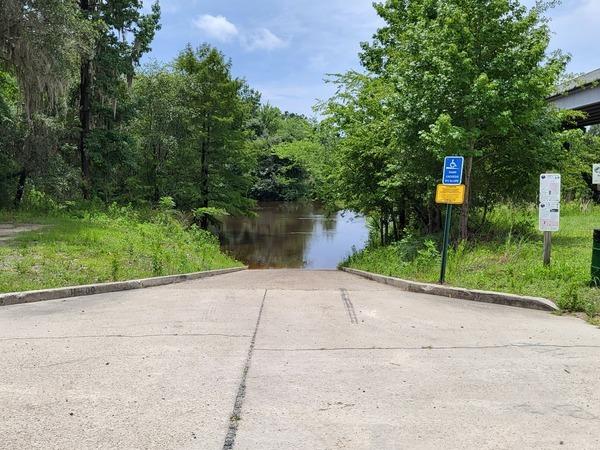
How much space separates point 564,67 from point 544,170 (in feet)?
9.29

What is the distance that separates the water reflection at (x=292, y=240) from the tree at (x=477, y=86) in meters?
10.6

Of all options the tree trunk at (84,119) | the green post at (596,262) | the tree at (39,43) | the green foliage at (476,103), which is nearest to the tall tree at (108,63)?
the tree trunk at (84,119)

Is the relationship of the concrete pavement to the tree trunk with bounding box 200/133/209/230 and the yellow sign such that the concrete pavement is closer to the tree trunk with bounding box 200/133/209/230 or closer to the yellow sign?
the yellow sign

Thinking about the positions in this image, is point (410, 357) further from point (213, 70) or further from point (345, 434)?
point (213, 70)

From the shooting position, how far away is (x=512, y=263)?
8.85 m

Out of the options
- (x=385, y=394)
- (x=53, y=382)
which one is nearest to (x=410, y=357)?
(x=385, y=394)

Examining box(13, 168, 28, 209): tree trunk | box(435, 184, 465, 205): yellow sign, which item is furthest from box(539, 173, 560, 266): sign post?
box(13, 168, 28, 209): tree trunk

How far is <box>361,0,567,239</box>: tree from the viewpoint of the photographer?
31.6ft

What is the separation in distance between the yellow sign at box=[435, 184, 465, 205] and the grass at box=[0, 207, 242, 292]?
585cm

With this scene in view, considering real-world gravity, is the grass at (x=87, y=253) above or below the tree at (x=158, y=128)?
below

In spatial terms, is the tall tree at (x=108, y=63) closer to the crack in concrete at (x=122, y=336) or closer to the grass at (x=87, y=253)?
the grass at (x=87, y=253)

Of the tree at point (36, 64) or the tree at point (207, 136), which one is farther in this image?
the tree at point (207, 136)

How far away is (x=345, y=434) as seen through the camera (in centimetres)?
289

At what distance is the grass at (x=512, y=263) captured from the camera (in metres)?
7.07
